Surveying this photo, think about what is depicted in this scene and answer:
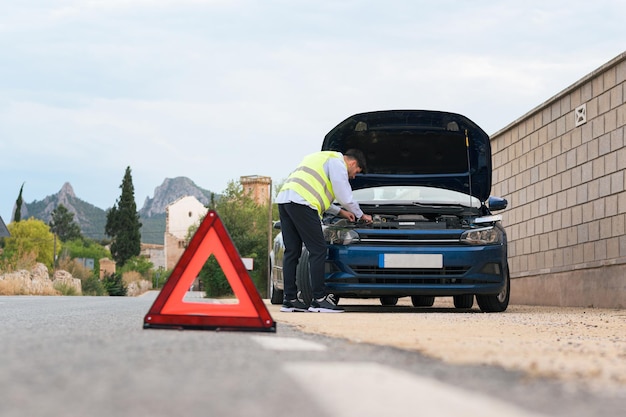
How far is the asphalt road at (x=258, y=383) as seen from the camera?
3.03 metres

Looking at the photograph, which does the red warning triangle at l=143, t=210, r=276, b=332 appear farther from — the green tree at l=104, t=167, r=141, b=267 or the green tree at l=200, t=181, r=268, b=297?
the green tree at l=104, t=167, r=141, b=267

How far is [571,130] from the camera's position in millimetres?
13914

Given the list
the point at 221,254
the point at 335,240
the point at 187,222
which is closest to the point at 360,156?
the point at 335,240

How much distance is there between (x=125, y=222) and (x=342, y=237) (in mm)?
92191

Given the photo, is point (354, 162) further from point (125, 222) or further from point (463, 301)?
point (125, 222)

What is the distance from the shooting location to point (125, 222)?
10050 cm

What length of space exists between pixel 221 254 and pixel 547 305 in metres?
9.46

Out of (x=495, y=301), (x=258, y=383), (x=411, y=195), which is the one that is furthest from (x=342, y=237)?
(x=258, y=383)

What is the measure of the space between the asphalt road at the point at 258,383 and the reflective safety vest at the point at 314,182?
4595mm

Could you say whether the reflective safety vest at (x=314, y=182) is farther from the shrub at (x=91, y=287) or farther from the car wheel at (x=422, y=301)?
the shrub at (x=91, y=287)

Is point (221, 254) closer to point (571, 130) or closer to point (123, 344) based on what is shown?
point (123, 344)

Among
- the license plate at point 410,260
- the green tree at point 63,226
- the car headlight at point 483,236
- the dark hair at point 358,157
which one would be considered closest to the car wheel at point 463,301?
the car headlight at point 483,236

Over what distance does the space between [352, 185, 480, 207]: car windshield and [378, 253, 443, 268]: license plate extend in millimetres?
907

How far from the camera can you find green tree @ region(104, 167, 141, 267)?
10012cm
